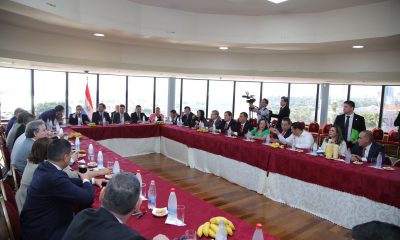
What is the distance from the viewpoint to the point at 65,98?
9.28m

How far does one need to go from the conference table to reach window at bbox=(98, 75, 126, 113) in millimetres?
3374

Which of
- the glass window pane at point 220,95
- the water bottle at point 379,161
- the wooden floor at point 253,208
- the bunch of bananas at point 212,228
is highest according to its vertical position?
the glass window pane at point 220,95

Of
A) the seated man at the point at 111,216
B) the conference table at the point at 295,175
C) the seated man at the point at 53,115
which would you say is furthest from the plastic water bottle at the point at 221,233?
the seated man at the point at 53,115

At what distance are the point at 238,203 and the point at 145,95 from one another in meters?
7.23

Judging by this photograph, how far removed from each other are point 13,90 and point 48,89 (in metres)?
0.95

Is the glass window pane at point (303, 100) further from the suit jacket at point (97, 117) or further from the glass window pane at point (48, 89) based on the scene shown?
the glass window pane at point (48, 89)

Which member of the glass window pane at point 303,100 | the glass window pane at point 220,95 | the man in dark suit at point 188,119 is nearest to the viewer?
the man in dark suit at point 188,119

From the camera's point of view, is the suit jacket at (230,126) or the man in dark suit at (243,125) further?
the suit jacket at (230,126)

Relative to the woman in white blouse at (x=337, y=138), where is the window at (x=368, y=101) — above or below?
above

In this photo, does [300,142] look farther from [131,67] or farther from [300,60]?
[131,67]

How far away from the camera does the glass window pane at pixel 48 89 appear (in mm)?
8828

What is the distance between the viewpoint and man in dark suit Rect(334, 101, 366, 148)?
16.7ft

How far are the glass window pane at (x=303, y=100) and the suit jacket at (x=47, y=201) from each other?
32.7 ft

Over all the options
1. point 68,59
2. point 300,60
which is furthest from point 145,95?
point 300,60
